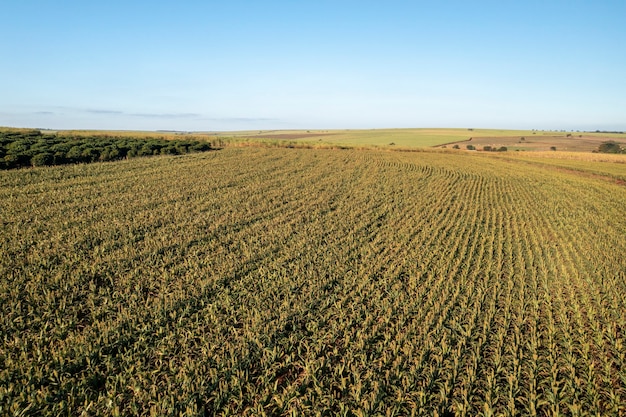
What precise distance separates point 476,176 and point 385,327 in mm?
28512

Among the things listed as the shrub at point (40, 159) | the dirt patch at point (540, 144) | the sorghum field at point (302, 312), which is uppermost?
the dirt patch at point (540, 144)

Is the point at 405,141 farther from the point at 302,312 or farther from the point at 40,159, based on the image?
the point at 302,312

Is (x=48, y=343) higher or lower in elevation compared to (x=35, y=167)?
lower

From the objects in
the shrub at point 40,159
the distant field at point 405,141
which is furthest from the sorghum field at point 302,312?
the distant field at point 405,141

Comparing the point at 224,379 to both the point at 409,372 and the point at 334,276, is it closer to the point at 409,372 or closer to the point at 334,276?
the point at 409,372

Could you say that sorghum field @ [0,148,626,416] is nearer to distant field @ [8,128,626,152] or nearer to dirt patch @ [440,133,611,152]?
distant field @ [8,128,626,152]

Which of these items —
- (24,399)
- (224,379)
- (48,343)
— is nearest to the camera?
(24,399)

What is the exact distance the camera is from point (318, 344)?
593cm

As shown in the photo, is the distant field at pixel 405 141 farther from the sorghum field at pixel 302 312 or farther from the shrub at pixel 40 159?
the sorghum field at pixel 302 312

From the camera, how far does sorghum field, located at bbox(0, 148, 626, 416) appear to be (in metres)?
4.80

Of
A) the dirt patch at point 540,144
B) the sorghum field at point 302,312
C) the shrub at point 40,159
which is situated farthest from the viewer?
the dirt patch at point 540,144

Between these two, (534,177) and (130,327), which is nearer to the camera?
(130,327)

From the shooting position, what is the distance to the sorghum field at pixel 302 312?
15.7 feet

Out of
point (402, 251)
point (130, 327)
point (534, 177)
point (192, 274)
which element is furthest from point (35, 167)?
point (534, 177)
